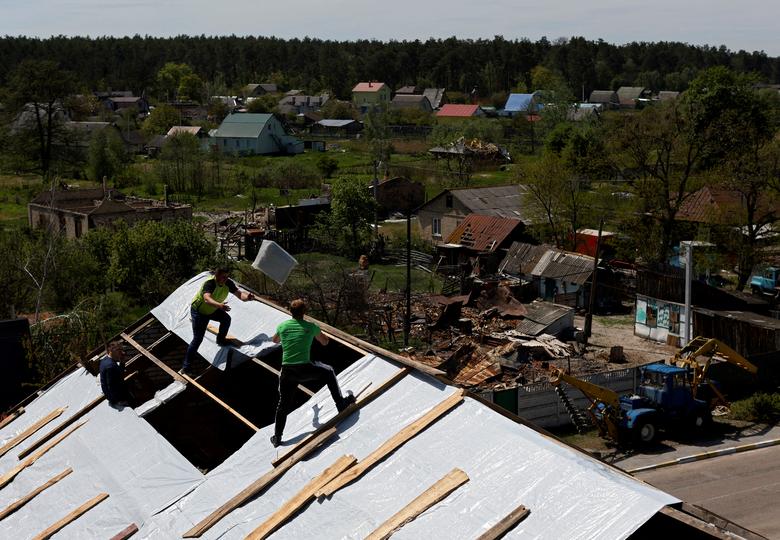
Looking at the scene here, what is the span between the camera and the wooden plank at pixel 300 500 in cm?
841

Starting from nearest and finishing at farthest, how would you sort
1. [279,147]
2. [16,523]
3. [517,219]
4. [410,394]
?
1. [410,394]
2. [16,523]
3. [517,219]
4. [279,147]

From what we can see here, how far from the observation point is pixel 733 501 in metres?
18.4

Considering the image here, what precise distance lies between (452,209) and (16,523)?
3700cm

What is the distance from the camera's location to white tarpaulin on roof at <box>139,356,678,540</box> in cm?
713

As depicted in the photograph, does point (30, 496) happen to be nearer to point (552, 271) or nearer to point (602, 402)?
point (602, 402)

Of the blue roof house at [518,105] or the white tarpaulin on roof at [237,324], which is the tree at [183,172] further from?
the blue roof house at [518,105]

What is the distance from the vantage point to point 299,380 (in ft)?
32.6

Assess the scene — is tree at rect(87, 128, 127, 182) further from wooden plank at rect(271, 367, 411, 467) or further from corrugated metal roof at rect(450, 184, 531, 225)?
wooden plank at rect(271, 367, 411, 467)

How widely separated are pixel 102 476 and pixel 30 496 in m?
1.09

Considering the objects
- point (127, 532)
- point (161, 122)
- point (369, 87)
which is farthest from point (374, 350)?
point (369, 87)

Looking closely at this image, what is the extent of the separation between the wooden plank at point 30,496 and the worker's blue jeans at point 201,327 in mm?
2261

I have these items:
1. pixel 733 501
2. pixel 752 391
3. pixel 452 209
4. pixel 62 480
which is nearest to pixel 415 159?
pixel 452 209

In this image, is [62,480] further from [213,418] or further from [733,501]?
[733,501]

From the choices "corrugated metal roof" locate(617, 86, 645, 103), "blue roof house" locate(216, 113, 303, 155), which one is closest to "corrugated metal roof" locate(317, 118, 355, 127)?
"blue roof house" locate(216, 113, 303, 155)
